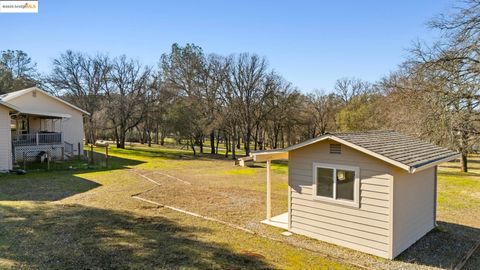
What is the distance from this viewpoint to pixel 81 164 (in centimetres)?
2117

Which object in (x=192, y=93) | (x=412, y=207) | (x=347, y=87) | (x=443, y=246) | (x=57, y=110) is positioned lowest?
(x=443, y=246)

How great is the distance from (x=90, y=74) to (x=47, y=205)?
27739 millimetres

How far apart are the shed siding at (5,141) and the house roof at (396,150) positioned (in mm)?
16235

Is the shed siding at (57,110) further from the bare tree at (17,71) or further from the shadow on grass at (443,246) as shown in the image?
the shadow on grass at (443,246)

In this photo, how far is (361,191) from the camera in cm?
742

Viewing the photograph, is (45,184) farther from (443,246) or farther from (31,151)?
(443,246)

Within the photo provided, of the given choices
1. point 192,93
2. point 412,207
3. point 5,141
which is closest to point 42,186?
point 5,141

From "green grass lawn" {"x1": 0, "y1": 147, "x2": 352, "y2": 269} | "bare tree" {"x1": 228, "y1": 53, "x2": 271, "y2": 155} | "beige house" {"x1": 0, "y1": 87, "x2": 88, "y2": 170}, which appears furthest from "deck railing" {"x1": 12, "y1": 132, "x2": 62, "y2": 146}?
"bare tree" {"x1": 228, "y1": 53, "x2": 271, "y2": 155}

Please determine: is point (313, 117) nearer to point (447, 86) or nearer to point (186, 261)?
point (447, 86)

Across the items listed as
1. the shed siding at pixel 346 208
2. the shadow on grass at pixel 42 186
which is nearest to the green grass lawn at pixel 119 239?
the shadow on grass at pixel 42 186

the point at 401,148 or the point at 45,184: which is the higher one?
the point at 401,148

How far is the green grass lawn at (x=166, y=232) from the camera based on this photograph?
6.48 metres

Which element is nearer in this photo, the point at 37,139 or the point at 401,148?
the point at 401,148

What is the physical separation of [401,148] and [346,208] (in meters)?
2.38
